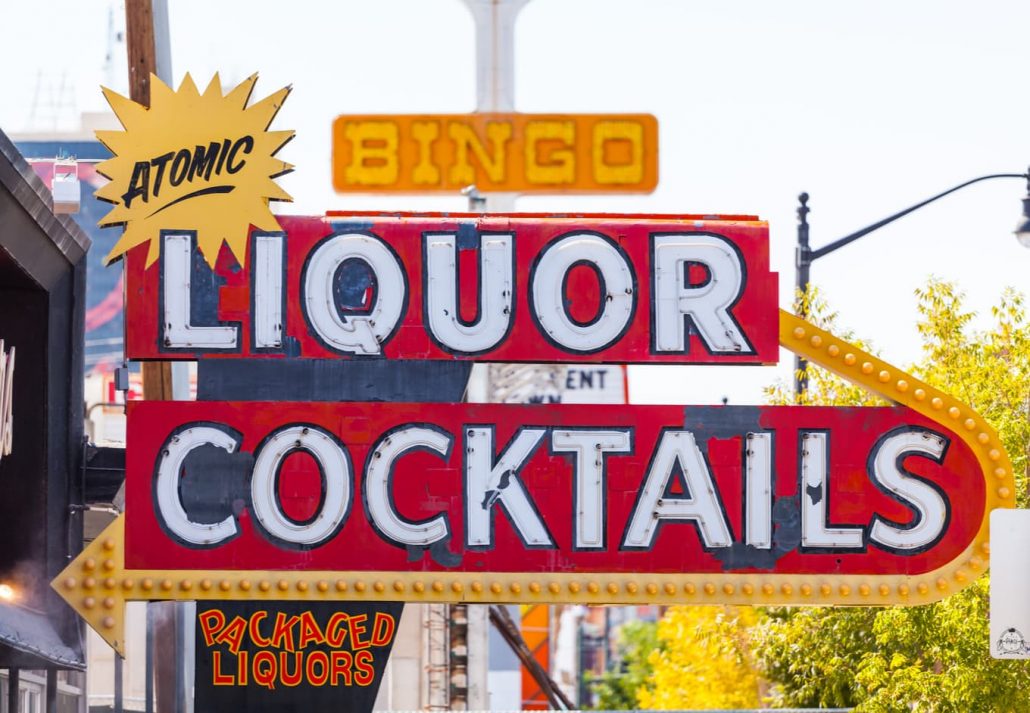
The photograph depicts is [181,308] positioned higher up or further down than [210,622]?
higher up

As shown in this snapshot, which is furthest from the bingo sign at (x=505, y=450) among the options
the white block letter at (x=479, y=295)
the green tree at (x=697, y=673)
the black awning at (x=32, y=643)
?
the green tree at (x=697, y=673)

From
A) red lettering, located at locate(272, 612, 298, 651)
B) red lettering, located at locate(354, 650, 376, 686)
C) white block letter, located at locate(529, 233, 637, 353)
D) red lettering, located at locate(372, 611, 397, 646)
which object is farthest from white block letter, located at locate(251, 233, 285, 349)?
red lettering, located at locate(354, 650, 376, 686)

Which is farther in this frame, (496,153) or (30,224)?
(496,153)

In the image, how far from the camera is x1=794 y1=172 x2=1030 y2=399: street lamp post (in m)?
22.4

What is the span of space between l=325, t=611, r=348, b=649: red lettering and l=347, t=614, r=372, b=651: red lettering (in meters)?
0.05

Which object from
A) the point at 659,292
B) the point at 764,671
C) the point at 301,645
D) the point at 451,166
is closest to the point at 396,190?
the point at 451,166

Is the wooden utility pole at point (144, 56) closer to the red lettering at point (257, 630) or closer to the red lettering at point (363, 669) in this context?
the red lettering at point (257, 630)

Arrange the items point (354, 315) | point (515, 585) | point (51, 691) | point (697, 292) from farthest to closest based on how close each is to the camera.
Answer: point (51, 691), point (697, 292), point (354, 315), point (515, 585)

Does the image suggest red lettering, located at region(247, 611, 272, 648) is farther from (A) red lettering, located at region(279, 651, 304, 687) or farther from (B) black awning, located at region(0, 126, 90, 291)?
(B) black awning, located at region(0, 126, 90, 291)

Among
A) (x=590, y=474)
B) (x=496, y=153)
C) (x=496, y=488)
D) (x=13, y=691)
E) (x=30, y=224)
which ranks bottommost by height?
(x=13, y=691)

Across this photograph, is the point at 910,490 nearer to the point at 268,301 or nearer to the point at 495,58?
the point at 268,301

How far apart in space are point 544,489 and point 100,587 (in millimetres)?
3309

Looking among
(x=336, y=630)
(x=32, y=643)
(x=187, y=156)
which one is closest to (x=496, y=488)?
(x=336, y=630)

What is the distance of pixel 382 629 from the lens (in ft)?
43.7
